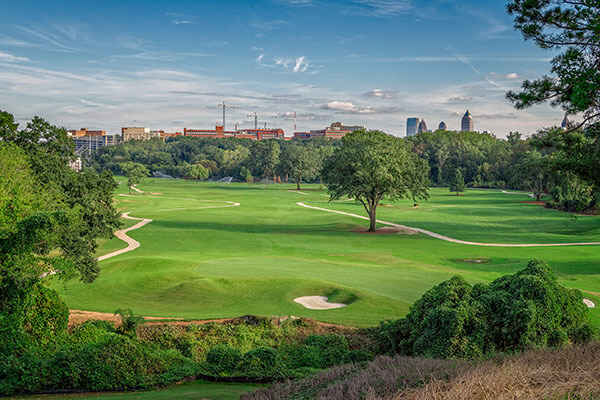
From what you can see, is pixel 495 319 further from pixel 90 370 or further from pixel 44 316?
pixel 44 316

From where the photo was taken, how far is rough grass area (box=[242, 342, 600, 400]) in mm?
5184

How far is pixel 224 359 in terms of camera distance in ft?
35.7

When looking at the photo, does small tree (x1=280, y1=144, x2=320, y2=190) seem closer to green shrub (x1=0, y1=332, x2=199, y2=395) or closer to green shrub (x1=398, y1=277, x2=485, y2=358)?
green shrub (x1=398, y1=277, x2=485, y2=358)

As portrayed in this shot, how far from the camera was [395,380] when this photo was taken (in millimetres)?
6039

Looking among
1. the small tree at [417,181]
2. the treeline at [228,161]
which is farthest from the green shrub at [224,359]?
the treeline at [228,161]

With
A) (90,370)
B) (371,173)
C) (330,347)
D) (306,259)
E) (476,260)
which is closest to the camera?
(90,370)

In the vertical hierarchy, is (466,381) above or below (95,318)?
above

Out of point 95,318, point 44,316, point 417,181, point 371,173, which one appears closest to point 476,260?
point 371,173

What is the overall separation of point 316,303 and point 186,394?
12.3 metres

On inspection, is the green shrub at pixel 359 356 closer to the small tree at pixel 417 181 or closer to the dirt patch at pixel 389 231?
the dirt patch at pixel 389 231

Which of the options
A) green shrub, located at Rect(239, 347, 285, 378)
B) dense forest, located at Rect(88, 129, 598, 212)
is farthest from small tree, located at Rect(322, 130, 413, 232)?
dense forest, located at Rect(88, 129, 598, 212)

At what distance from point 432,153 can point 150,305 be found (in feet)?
485

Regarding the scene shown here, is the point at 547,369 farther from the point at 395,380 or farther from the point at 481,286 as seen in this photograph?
the point at 481,286

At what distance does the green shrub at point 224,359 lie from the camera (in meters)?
10.8
